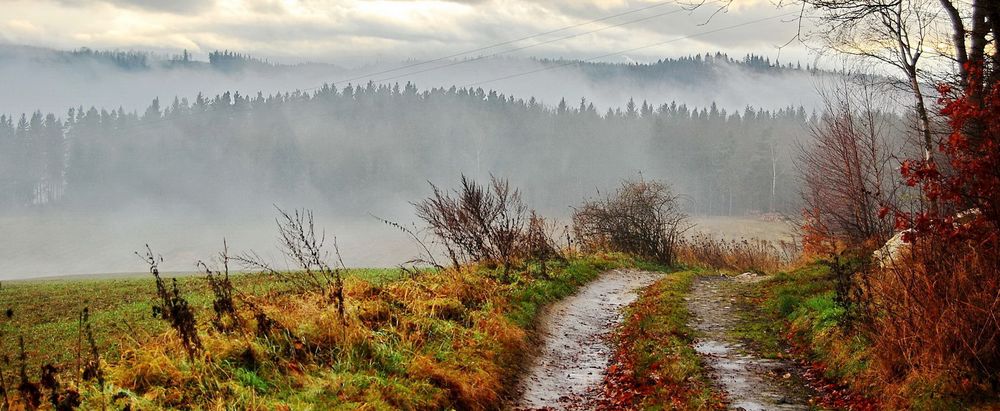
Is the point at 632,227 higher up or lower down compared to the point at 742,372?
higher up

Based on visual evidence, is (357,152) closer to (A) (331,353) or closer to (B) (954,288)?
(A) (331,353)

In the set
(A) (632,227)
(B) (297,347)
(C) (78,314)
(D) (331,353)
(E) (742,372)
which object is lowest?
(E) (742,372)

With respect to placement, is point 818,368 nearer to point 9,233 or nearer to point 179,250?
point 179,250

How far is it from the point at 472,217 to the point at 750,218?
97052mm

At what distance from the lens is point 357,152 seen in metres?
135

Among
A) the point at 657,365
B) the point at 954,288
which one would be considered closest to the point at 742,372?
the point at 657,365

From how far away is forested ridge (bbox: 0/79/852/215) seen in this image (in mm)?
125938

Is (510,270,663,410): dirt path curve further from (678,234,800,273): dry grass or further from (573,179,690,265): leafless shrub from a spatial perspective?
(678,234,800,273): dry grass

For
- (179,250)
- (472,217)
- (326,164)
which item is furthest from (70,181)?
(472,217)

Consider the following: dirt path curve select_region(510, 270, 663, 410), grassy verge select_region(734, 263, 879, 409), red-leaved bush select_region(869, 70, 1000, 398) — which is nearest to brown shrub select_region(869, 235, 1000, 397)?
red-leaved bush select_region(869, 70, 1000, 398)

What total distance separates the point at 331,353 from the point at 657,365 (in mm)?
4670

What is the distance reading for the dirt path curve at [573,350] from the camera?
31.5ft

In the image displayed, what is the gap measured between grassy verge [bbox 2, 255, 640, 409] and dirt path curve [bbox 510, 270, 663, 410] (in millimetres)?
402

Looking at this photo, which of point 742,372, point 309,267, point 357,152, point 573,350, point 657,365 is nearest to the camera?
point 742,372
